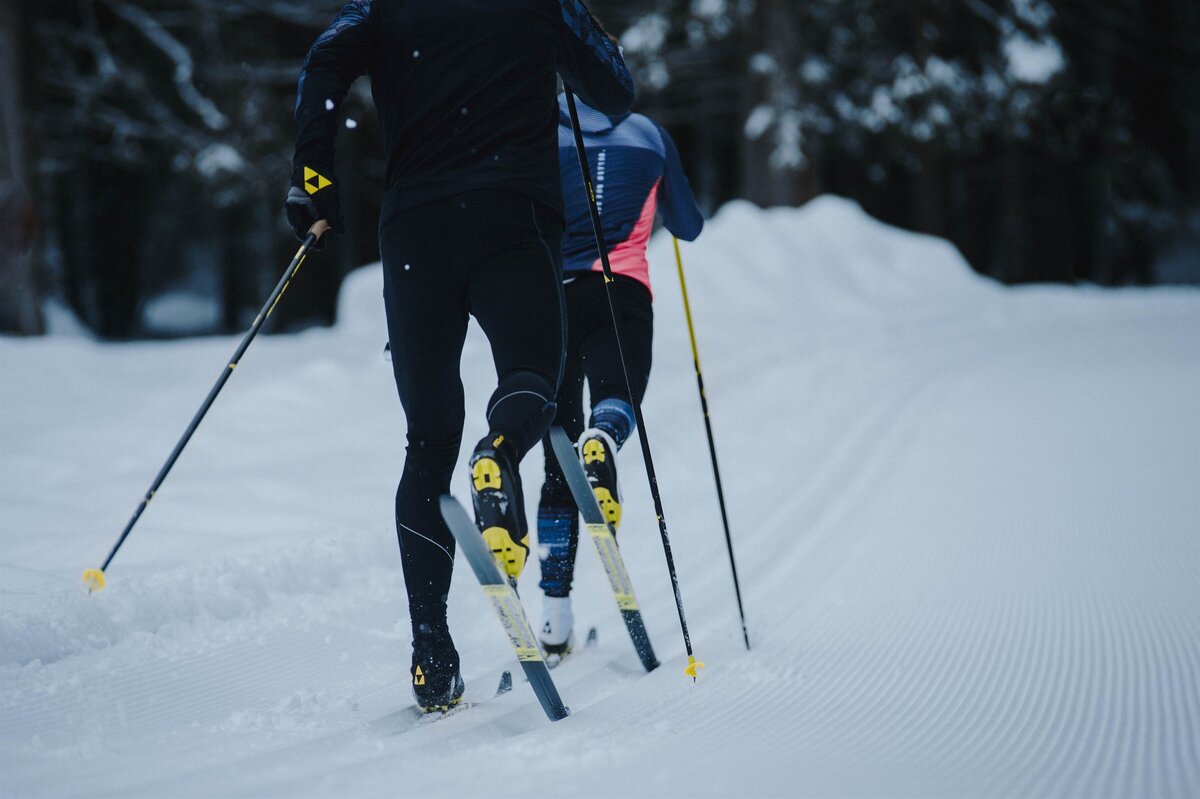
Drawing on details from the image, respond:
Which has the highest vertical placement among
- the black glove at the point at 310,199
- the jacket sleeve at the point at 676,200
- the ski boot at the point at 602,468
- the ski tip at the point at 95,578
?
the black glove at the point at 310,199

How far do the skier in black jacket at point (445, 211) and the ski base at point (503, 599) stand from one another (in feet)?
0.30

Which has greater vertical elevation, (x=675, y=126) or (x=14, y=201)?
(x=14, y=201)

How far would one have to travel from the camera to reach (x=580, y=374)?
10.5 ft

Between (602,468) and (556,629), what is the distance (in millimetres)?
555

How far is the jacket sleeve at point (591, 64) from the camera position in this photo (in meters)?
2.45

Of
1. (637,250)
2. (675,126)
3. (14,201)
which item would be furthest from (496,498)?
(675,126)

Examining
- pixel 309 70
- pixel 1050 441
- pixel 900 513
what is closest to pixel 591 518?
pixel 309 70

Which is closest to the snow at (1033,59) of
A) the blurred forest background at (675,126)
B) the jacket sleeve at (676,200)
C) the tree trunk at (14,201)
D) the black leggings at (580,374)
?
the blurred forest background at (675,126)

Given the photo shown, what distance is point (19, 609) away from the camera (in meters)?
2.79

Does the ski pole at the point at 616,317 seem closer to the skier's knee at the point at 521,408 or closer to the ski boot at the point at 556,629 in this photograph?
the ski boot at the point at 556,629

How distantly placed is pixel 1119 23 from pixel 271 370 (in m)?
19.6

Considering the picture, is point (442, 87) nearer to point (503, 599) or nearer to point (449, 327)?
point (449, 327)

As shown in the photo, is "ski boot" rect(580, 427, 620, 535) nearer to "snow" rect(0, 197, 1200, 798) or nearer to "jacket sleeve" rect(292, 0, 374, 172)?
"snow" rect(0, 197, 1200, 798)

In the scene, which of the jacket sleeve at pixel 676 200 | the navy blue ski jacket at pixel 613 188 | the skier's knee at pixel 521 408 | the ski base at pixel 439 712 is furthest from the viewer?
the jacket sleeve at pixel 676 200
